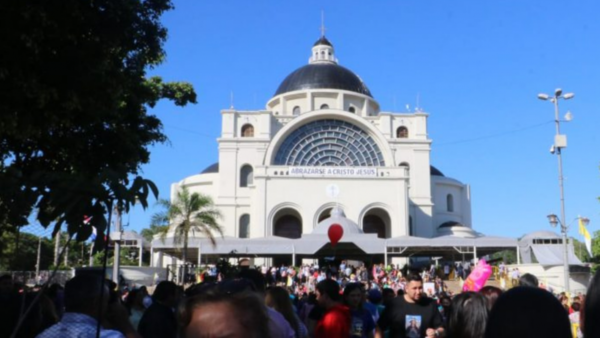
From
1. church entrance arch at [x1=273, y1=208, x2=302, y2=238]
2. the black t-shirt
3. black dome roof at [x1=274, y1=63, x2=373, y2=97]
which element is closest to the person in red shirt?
the black t-shirt

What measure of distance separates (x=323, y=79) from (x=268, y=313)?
49243mm

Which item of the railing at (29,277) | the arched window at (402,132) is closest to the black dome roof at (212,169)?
the arched window at (402,132)

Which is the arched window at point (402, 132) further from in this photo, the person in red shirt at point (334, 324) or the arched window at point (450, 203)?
the person in red shirt at point (334, 324)

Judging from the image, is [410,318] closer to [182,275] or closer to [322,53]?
[182,275]

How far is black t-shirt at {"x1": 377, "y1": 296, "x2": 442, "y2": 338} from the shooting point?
5.86m

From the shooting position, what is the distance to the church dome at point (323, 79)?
167 feet

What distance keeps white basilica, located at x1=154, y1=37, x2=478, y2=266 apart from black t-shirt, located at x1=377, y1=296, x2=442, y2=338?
30.3 meters

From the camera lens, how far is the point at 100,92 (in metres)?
10.3

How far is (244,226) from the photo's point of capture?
150ft

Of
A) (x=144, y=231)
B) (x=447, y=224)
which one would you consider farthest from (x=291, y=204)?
(x=144, y=231)

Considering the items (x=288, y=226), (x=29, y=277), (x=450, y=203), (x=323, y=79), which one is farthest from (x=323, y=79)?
(x=29, y=277)

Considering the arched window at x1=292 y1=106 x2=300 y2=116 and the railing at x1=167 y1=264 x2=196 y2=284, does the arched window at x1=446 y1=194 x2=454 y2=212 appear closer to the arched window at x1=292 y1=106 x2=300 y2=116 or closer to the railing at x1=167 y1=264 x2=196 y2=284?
the arched window at x1=292 y1=106 x2=300 y2=116

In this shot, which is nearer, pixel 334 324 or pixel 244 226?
Result: pixel 334 324

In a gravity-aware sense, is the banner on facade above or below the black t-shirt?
above
